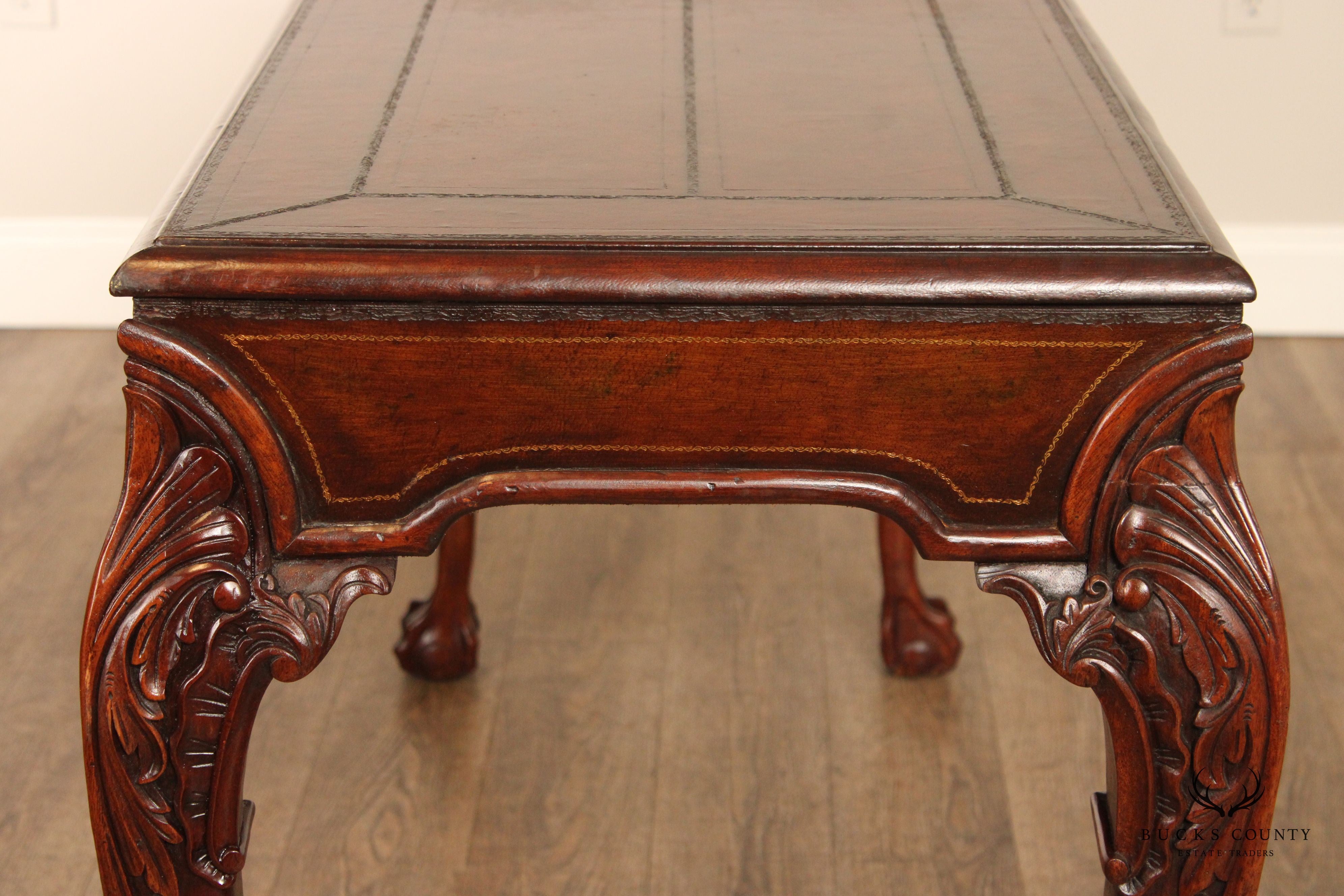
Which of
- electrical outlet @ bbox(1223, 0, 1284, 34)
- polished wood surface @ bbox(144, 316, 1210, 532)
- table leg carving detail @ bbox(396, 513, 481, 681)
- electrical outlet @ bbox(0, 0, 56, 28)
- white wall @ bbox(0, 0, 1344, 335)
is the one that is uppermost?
polished wood surface @ bbox(144, 316, 1210, 532)

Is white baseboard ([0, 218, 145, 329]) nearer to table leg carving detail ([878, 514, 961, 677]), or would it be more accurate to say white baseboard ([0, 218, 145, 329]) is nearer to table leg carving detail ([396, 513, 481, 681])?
table leg carving detail ([396, 513, 481, 681])

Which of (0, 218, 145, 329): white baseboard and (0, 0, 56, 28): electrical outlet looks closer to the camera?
(0, 0, 56, 28): electrical outlet

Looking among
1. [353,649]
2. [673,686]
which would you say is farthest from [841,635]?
[353,649]

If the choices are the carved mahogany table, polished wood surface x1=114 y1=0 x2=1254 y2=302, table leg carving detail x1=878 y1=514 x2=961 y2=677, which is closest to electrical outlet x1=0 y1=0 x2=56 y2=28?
polished wood surface x1=114 y1=0 x2=1254 y2=302

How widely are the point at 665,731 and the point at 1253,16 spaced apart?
147cm

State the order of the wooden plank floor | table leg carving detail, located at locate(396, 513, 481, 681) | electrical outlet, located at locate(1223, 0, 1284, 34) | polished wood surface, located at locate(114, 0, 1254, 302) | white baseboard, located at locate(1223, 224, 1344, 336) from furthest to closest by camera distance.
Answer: white baseboard, located at locate(1223, 224, 1344, 336), electrical outlet, located at locate(1223, 0, 1284, 34), table leg carving detail, located at locate(396, 513, 481, 681), the wooden plank floor, polished wood surface, located at locate(114, 0, 1254, 302)

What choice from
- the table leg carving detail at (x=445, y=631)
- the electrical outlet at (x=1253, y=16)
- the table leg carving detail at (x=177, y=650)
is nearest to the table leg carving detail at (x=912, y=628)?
the table leg carving detail at (x=445, y=631)

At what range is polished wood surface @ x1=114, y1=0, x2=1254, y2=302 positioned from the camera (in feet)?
3.01

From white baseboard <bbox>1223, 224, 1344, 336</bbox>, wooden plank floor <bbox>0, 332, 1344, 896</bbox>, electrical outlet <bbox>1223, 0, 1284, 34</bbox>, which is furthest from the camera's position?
white baseboard <bbox>1223, 224, 1344, 336</bbox>

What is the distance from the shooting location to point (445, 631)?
5.57 feet

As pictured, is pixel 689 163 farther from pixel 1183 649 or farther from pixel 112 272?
pixel 112 272

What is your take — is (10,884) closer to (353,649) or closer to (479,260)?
(353,649)

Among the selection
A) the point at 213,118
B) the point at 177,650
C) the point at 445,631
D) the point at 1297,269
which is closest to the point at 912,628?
the point at 445,631

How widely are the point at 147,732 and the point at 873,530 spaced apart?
1184mm
